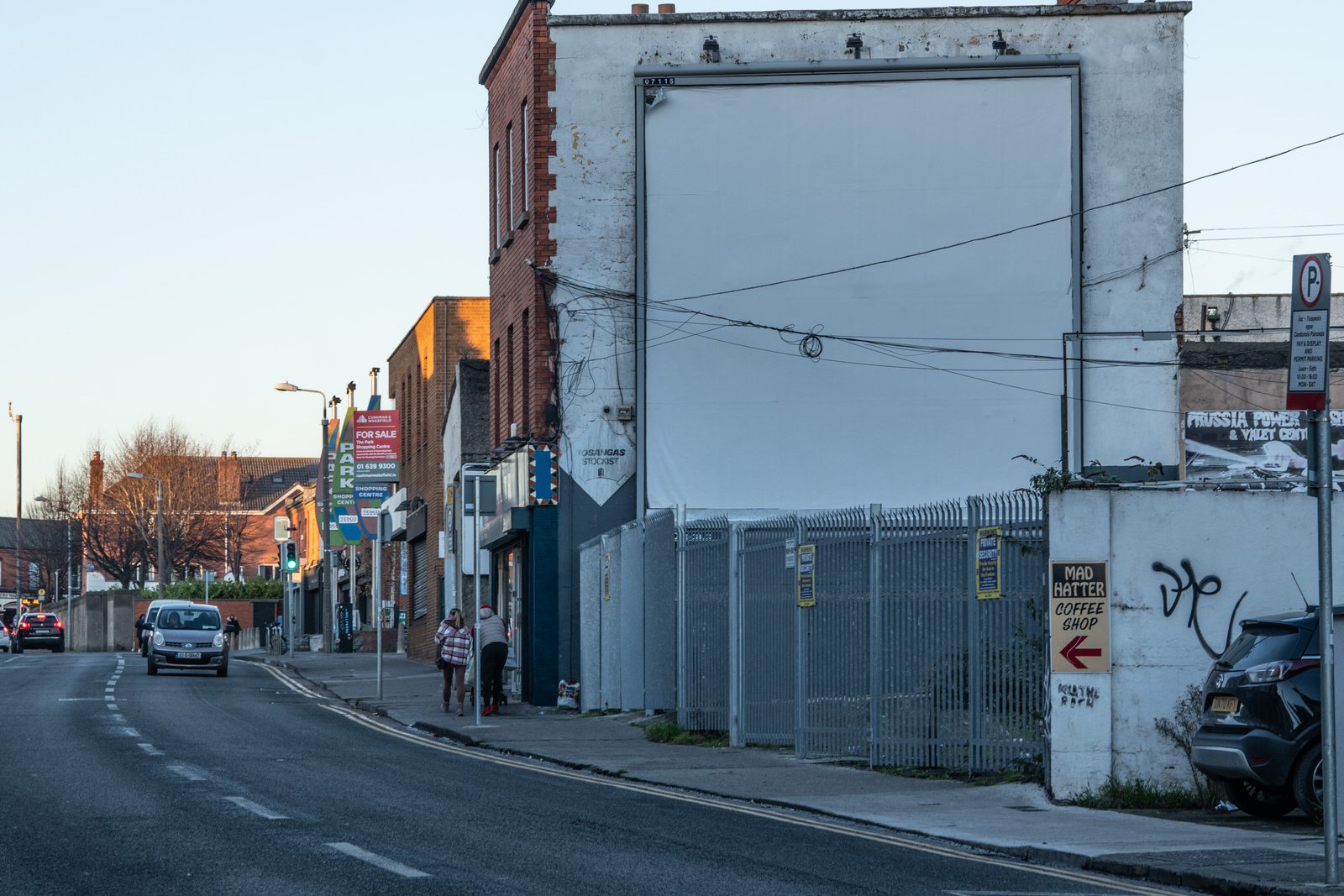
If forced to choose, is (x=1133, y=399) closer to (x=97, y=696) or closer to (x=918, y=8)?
(x=918, y=8)

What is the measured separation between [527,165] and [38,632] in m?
48.6

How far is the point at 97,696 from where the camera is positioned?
32.1 m

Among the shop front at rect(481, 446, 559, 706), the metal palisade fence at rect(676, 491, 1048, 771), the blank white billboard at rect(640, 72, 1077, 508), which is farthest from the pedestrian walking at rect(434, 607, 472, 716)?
the metal palisade fence at rect(676, 491, 1048, 771)

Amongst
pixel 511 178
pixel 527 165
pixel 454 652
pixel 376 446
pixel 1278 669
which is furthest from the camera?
pixel 376 446

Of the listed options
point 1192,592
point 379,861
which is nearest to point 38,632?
point 1192,592

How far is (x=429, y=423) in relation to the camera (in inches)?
2085

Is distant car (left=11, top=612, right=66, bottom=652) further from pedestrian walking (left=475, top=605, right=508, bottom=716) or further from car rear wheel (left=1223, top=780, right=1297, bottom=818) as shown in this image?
car rear wheel (left=1223, top=780, right=1297, bottom=818)

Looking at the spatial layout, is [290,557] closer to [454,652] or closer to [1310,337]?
[454,652]

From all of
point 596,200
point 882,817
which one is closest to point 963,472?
point 596,200

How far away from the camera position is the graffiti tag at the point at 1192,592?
591 inches

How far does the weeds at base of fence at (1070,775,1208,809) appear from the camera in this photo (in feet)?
48.1

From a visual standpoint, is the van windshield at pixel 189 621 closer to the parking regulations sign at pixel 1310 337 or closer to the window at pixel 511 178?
the window at pixel 511 178

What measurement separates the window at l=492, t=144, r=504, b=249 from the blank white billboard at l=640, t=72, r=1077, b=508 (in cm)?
481

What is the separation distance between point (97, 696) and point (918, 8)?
60.1 feet
